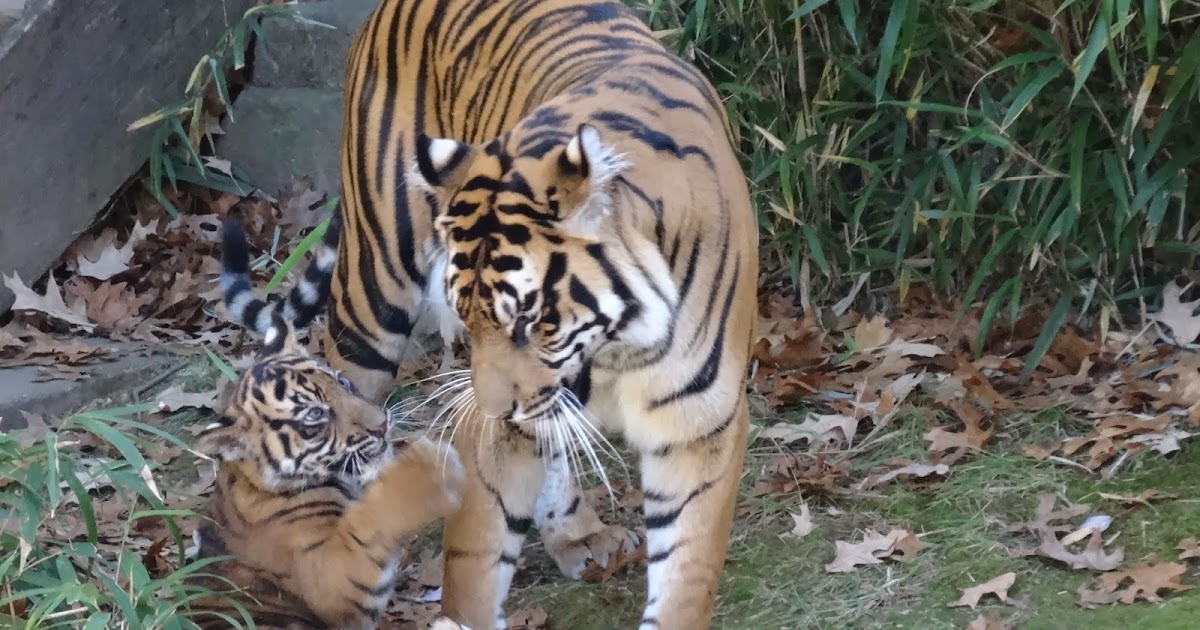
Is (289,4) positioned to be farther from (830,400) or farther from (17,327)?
(830,400)

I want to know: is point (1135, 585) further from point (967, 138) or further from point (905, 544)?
point (967, 138)

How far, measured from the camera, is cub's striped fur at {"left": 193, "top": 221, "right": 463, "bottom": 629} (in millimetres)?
2635

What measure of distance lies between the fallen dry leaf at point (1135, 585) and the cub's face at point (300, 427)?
1.59m

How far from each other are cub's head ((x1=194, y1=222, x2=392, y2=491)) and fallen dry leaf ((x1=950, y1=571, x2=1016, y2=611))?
1.34 m

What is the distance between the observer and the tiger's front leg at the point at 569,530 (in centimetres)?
314

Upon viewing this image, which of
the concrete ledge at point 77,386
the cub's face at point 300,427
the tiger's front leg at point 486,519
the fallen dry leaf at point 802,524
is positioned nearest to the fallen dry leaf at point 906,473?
the fallen dry leaf at point 802,524

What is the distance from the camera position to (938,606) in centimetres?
276

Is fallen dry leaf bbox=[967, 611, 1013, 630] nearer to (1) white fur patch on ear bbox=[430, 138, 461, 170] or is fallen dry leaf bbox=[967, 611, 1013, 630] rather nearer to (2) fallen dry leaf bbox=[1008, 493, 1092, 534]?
(2) fallen dry leaf bbox=[1008, 493, 1092, 534]

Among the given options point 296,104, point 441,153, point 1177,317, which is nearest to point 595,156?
point 441,153

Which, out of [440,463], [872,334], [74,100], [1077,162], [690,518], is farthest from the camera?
[74,100]

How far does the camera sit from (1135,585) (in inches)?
103

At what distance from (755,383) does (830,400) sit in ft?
0.87

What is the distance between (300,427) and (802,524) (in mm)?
1285

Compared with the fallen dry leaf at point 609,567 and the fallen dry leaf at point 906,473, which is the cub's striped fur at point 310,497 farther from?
the fallen dry leaf at point 906,473
